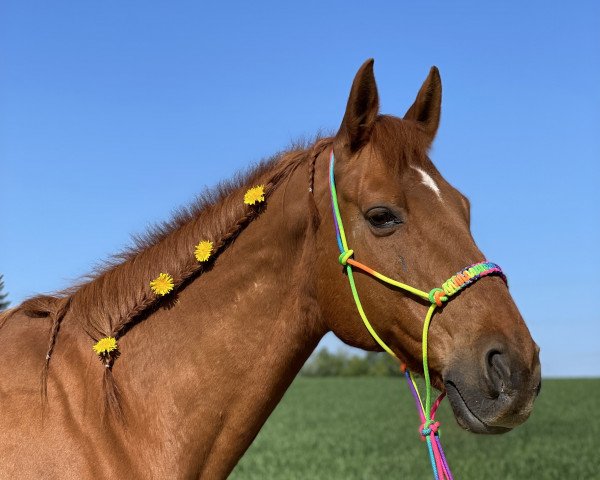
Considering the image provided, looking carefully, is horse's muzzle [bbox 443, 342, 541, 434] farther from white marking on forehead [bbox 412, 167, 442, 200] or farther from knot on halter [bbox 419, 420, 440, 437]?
white marking on forehead [bbox 412, 167, 442, 200]

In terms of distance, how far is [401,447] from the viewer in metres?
22.1

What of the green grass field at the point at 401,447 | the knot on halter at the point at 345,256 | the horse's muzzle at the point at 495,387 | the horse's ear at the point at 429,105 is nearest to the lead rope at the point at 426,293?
the knot on halter at the point at 345,256

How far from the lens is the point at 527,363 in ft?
10.2

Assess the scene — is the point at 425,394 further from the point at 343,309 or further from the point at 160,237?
the point at 160,237

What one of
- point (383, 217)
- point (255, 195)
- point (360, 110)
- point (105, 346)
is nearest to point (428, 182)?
point (383, 217)

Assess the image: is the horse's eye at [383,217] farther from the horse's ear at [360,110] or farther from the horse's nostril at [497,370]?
the horse's nostril at [497,370]

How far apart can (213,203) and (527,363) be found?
2.06m

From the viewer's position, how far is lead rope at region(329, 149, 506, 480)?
→ 131 inches

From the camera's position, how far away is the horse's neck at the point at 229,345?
12.0ft

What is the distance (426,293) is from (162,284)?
→ 1.51 meters

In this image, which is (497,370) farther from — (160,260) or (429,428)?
(160,260)

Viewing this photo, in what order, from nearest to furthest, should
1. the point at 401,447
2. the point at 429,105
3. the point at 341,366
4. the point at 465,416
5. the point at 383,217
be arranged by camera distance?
the point at 465,416, the point at 383,217, the point at 429,105, the point at 401,447, the point at 341,366

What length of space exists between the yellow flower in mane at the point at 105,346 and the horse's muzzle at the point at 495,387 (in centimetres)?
187

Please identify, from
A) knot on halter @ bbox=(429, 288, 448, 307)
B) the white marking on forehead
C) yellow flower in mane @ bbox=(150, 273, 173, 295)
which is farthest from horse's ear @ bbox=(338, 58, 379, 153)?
yellow flower in mane @ bbox=(150, 273, 173, 295)
